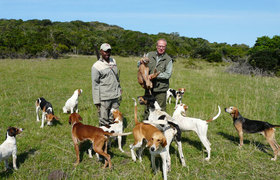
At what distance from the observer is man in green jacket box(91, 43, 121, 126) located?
5.22 m

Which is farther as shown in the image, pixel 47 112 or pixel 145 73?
pixel 47 112

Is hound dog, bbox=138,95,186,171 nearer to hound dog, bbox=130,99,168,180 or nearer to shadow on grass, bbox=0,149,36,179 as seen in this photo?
hound dog, bbox=130,99,168,180

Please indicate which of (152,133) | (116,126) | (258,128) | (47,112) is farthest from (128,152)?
(258,128)

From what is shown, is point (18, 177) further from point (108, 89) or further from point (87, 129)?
point (108, 89)

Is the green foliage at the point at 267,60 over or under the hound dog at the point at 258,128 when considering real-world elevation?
over

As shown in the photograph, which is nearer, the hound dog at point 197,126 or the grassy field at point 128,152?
the grassy field at point 128,152

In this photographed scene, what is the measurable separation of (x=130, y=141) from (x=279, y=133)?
520 cm

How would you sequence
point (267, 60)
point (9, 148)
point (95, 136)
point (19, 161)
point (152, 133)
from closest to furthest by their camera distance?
point (152, 133)
point (9, 148)
point (95, 136)
point (19, 161)
point (267, 60)

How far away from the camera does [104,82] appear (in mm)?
5387

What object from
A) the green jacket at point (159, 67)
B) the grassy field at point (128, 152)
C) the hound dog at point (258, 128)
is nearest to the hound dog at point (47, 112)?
the grassy field at point (128, 152)

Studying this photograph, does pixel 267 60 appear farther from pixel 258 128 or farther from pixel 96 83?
pixel 96 83

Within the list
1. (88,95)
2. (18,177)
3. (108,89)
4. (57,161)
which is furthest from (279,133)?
(88,95)

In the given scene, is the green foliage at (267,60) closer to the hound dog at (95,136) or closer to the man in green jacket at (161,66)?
the man in green jacket at (161,66)

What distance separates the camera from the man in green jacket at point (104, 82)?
5.22 metres
